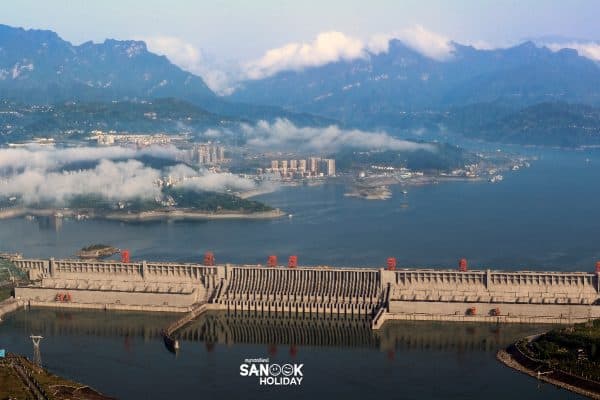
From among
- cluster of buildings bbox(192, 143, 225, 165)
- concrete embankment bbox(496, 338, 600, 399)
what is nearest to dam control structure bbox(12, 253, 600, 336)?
concrete embankment bbox(496, 338, 600, 399)

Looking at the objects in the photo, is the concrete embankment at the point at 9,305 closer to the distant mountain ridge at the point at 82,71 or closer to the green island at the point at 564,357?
the green island at the point at 564,357

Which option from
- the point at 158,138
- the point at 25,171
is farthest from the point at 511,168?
the point at 25,171

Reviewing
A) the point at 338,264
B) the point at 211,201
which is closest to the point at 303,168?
the point at 211,201

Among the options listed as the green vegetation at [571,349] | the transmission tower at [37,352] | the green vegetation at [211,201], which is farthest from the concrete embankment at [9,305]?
the green vegetation at [211,201]

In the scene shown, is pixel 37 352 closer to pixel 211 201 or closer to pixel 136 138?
pixel 211 201

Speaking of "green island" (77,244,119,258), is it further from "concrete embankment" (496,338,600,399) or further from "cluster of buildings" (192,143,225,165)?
"cluster of buildings" (192,143,225,165)
